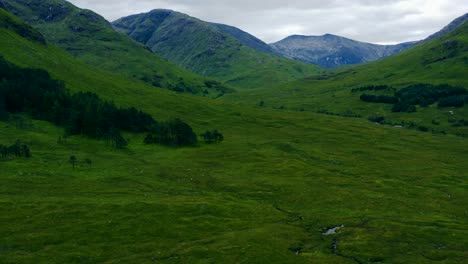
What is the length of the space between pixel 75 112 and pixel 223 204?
90207 mm

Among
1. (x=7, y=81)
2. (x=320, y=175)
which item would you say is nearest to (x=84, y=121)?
(x=7, y=81)

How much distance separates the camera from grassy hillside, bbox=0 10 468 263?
62094mm

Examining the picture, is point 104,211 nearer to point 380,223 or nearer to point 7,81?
point 380,223

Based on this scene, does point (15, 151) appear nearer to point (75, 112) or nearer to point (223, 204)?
point (75, 112)

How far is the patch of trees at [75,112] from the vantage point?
5891 inches

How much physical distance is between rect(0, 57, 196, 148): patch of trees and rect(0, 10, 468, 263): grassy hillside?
20.8 ft

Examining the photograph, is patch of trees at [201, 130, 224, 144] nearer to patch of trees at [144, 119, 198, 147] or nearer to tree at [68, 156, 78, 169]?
patch of trees at [144, 119, 198, 147]

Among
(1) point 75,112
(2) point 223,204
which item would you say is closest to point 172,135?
(1) point 75,112

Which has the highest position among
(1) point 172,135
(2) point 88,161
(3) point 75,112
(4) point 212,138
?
(3) point 75,112

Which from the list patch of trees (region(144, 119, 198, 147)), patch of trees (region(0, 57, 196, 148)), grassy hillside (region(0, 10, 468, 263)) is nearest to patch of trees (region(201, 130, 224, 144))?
patch of trees (region(0, 57, 196, 148))

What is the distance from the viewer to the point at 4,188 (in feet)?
277

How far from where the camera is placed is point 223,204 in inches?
3334

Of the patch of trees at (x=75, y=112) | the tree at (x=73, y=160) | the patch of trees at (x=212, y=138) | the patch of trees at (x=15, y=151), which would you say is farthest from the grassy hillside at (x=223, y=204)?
the patch of trees at (x=212, y=138)

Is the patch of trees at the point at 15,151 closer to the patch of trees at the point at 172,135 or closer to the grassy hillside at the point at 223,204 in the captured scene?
the grassy hillside at the point at 223,204
